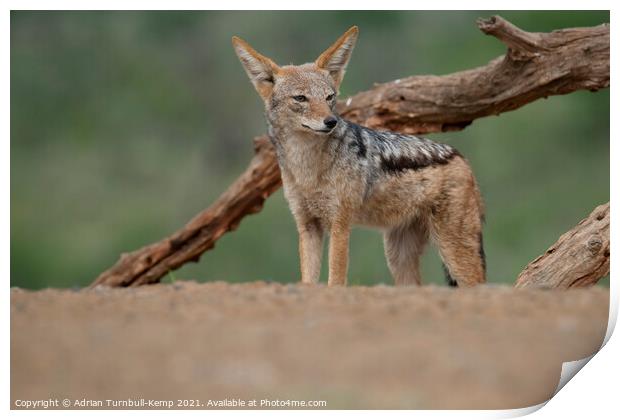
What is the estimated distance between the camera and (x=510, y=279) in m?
9.67

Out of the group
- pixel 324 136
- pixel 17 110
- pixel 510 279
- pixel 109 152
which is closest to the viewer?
pixel 17 110

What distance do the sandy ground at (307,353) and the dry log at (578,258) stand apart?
5.78 ft

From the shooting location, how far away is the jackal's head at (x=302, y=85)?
642 cm

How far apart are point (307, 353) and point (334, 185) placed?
2479 mm

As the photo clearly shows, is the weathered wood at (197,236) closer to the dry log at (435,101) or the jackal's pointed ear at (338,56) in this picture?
the dry log at (435,101)

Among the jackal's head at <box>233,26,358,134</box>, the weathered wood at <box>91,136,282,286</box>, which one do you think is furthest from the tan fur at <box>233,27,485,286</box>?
the weathered wood at <box>91,136,282,286</box>

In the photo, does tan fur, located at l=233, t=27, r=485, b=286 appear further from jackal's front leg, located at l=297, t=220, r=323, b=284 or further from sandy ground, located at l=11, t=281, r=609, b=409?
sandy ground, located at l=11, t=281, r=609, b=409

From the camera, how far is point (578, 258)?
6.58m

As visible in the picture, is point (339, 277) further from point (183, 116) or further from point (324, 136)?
point (183, 116)

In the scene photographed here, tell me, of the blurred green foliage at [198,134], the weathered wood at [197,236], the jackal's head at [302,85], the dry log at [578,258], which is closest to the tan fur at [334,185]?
the jackal's head at [302,85]

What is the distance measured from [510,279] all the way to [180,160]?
12.8 ft

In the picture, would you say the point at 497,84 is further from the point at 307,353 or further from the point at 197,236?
the point at 307,353

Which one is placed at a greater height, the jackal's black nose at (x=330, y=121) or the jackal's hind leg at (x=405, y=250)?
the jackal's black nose at (x=330, y=121)

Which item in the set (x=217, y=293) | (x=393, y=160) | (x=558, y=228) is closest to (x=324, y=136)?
(x=393, y=160)
